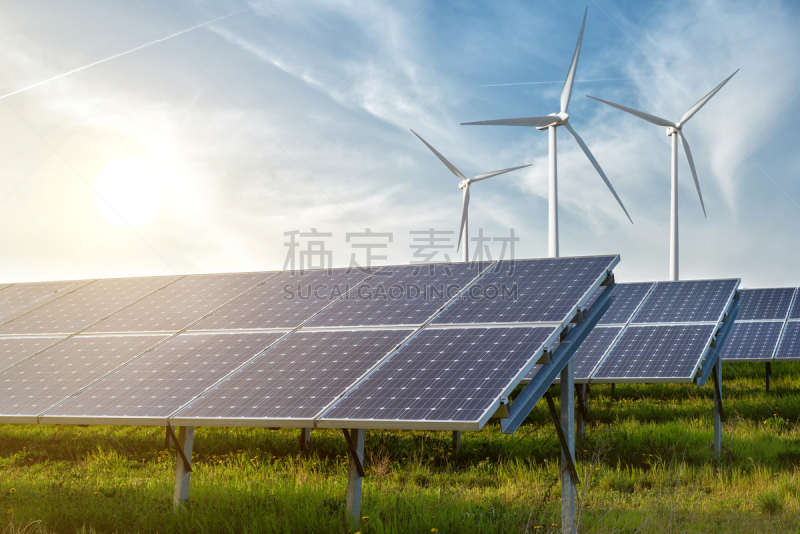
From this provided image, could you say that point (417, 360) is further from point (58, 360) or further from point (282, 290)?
point (58, 360)

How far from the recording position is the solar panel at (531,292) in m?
9.59

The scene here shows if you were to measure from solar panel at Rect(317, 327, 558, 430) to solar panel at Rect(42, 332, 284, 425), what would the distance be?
8.86 feet

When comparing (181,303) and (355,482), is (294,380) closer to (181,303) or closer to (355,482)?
(355,482)

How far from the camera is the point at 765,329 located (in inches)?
1090

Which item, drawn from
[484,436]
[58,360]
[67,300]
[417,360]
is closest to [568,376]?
[417,360]

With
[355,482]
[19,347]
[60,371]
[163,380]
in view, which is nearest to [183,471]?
[163,380]

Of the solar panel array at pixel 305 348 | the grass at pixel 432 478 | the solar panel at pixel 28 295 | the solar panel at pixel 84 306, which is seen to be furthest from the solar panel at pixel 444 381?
the solar panel at pixel 28 295

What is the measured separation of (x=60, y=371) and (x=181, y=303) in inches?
122

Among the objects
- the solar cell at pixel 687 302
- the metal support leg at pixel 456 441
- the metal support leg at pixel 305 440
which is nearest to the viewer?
the metal support leg at pixel 456 441

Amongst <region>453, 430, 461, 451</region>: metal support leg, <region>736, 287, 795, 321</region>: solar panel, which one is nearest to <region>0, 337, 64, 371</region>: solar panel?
<region>453, 430, 461, 451</region>: metal support leg

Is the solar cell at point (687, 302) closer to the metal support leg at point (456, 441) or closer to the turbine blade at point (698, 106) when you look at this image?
the metal support leg at point (456, 441)

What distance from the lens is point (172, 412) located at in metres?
8.60

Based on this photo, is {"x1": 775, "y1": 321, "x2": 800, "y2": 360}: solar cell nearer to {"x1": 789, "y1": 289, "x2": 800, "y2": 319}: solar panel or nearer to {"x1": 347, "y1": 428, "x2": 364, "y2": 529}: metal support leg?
{"x1": 789, "y1": 289, "x2": 800, "y2": 319}: solar panel

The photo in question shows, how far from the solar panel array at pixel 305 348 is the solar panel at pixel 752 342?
56.0 ft
